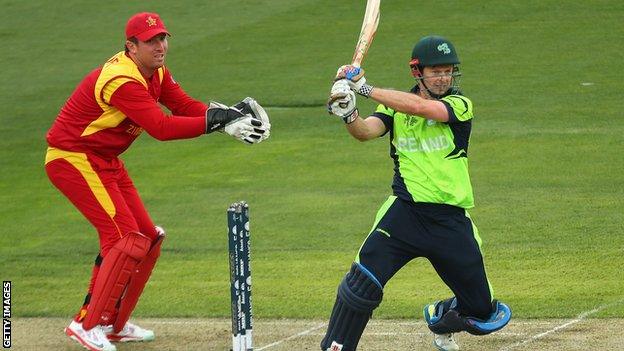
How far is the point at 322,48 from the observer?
20.4 m

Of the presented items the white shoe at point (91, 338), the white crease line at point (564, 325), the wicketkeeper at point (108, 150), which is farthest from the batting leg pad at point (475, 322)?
the white shoe at point (91, 338)

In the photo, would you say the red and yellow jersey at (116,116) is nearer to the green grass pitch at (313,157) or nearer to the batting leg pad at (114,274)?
the batting leg pad at (114,274)

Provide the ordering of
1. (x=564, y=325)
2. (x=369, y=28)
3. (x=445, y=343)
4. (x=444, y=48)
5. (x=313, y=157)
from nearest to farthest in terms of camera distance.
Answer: (x=444, y=48)
(x=369, y=28)
(x=445, y=343)
(x=564, y=325)
(x=313, y=157)

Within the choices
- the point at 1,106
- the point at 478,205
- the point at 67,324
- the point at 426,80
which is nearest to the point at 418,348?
the point at 426,80

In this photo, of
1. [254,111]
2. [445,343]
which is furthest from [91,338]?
[445,343]

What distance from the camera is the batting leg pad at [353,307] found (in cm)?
712

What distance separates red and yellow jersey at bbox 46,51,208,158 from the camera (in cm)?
770

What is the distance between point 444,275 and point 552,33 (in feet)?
43.5

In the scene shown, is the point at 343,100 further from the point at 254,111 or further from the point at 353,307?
the point at 353,307

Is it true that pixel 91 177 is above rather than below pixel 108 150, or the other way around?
below

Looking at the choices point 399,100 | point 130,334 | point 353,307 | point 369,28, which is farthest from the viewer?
point 130,334

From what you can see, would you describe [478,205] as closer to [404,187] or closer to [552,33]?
[404,187]

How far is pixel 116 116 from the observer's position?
8.01 meters

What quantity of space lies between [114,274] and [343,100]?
2.09m
